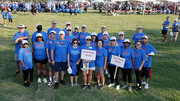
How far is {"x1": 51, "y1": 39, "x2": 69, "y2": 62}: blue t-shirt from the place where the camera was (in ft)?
18.3

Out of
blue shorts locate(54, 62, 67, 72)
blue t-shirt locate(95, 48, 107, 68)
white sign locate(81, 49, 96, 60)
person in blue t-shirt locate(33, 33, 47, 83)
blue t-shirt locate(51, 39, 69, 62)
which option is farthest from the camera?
person in blue t-shirt locate(33, 33, 47, 83)

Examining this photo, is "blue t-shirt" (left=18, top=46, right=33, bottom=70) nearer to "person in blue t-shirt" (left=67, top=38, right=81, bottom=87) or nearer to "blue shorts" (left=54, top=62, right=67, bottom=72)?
"blue shorts" (left=54, top=62, right=67, bottom=72)

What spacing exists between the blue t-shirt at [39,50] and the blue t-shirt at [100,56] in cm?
213

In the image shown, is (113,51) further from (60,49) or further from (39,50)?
(39,50)

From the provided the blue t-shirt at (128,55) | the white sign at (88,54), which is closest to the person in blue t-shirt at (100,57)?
the white sign at (88,54)

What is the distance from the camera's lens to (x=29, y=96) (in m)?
5.36

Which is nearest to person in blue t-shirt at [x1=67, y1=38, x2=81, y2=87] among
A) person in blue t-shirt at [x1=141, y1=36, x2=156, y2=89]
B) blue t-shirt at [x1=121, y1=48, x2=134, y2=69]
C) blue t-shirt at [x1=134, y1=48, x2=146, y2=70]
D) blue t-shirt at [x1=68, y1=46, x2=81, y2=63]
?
blue t-shirt at [x1=68, y1=46, x2=81, y2=63]

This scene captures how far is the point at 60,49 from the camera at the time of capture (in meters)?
5.57

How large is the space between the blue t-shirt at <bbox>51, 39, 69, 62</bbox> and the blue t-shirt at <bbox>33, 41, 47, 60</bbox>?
0.63 m

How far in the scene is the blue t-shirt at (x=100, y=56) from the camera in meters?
5.47

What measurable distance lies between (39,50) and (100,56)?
7.94 feet

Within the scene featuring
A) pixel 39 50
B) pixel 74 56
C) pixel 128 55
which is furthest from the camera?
pixel 39 50

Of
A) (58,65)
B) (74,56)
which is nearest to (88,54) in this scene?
(74,56)

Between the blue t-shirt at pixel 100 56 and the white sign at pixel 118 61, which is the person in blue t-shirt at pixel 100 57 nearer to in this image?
the blue t-shirt at pixel 100 56
